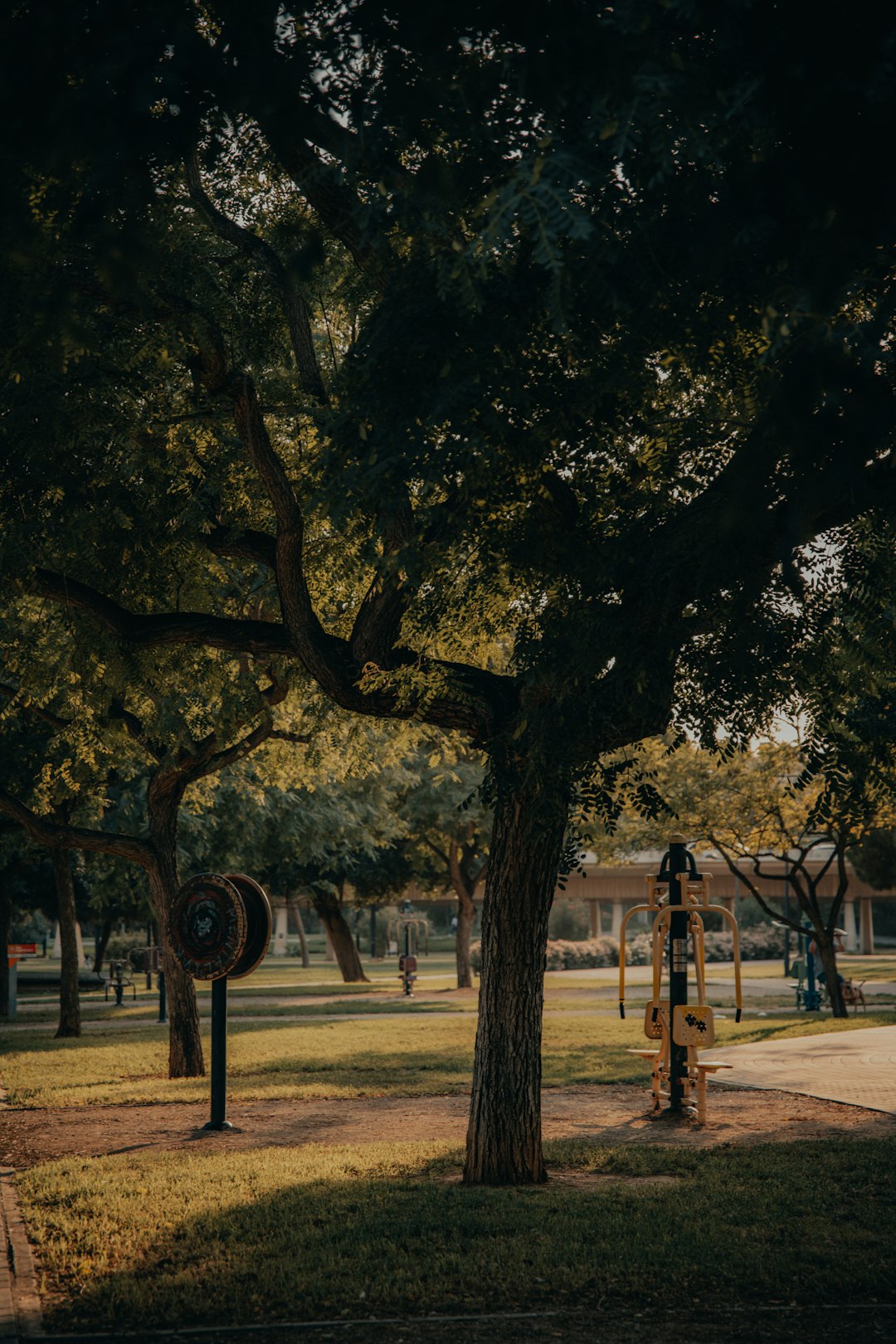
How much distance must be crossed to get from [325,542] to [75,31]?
7120mm

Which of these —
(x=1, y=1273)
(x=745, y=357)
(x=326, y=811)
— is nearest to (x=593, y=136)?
(x=745, y=357)

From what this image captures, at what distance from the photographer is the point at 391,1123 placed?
39.2 feet

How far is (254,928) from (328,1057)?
660cm

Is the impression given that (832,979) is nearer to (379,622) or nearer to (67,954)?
(67,954)

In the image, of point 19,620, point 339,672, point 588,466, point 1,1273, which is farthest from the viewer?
point 19,620

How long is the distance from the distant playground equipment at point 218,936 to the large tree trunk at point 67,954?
11.0 meters

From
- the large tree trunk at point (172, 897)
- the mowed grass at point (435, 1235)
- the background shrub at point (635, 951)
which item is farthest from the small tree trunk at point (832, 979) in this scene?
the background shrub at point (635, 951)

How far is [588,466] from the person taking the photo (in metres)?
8.30

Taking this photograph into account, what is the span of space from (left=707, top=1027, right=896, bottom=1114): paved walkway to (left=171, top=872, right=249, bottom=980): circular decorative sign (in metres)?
6.22

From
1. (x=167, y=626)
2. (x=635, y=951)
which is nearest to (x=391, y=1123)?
(x=167, y=626)

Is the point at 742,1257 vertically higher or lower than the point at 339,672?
lower

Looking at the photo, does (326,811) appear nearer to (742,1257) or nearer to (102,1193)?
(102,1193)

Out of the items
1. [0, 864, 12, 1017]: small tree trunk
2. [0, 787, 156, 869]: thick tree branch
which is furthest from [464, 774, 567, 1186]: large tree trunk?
[0, 864, 12, 1017]: small tree trunk

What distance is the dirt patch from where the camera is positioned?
426 inches
